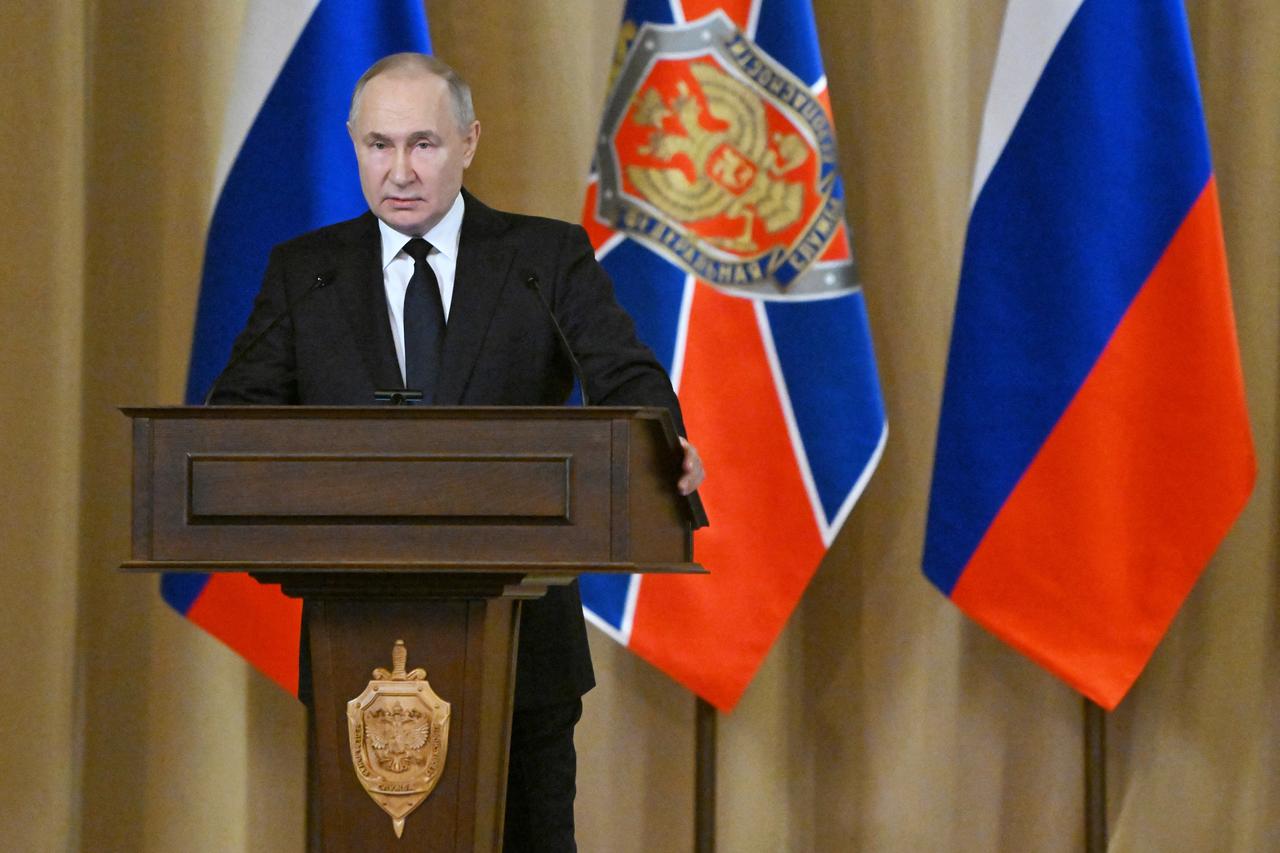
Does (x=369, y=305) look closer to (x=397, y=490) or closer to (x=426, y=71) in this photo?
(x=426, y=71)

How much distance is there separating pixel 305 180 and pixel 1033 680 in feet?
6.89

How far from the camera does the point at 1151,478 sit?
3.14 metres

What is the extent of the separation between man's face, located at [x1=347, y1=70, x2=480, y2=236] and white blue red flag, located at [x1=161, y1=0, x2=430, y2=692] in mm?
1159

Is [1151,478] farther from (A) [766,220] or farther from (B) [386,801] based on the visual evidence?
(B) [386,801]

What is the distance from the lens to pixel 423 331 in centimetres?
190

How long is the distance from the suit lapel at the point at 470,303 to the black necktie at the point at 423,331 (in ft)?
0.06

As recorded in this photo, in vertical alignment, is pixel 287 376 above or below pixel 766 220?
below

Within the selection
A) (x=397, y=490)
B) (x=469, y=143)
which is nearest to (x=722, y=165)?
(x=469, y=143)

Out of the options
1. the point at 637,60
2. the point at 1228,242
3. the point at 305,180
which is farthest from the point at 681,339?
the point at 1228,242

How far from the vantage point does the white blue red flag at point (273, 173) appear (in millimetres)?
3055

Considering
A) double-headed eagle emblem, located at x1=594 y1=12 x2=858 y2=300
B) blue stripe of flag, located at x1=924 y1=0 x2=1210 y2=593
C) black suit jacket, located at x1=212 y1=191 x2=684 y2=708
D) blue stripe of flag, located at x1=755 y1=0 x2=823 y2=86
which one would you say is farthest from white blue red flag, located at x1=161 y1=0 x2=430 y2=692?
blue stripe of flag, located at x1=924 y1=0 x2=1210 y2=593

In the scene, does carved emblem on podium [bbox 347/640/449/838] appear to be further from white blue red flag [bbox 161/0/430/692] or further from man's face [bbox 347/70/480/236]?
white blue red flag [bbox 161/0/430/692]

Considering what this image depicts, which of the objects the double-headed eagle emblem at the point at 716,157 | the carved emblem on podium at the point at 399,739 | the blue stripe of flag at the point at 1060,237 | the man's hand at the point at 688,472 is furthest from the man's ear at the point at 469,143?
the blue stripe of flag at the point at 1060,237

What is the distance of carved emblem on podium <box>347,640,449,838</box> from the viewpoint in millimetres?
1626
